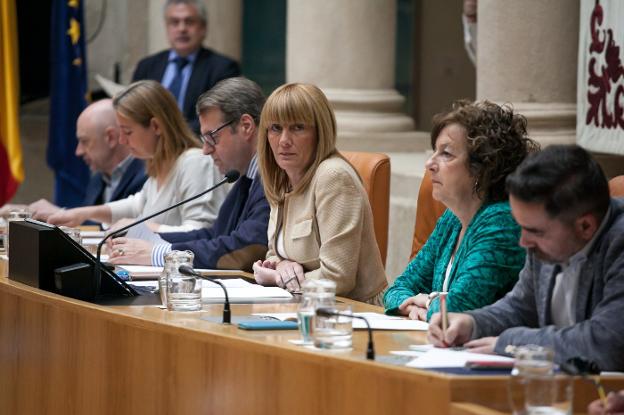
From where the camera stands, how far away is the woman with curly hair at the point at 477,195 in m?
3.56

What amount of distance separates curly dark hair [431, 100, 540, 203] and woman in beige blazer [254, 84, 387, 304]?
0.67 meters

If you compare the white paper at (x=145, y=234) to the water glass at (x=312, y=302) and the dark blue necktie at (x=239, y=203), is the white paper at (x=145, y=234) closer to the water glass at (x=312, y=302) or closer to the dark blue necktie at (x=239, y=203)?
the dark blue necktie at (x=239, y=203)

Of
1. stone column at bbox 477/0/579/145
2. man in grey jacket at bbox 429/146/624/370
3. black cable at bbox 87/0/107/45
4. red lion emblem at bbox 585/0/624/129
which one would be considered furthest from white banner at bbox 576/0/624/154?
black cable at bbox 87/0/107/45

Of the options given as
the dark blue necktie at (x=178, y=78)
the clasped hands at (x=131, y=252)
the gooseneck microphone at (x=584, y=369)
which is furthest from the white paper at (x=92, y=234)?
the gooseneck microphone at (x=584, y=369)

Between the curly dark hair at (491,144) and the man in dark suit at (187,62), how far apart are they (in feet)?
13.1

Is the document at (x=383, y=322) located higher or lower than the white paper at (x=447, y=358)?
lower

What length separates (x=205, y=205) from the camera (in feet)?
17.9

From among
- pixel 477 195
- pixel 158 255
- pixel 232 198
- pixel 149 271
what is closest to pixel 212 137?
pixel 232 198

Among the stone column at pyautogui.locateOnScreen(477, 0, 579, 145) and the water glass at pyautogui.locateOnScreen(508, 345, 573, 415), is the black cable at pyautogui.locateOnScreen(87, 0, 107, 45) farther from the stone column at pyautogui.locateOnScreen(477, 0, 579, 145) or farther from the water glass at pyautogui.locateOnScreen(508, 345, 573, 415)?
the water glass at pyautogui.locateOnScreen(508, 345, 573, 415)

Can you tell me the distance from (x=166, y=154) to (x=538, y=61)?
1.62 meters

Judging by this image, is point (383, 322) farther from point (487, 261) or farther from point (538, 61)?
point (538, 61)

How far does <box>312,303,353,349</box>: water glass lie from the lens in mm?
3055

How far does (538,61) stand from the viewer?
5.84m

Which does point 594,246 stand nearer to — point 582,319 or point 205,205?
point 582,319
